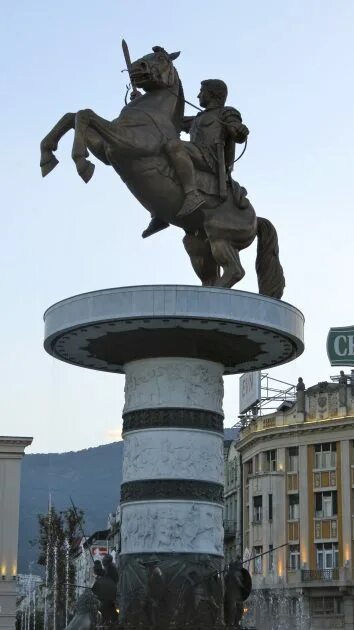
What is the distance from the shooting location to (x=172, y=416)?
18125 millimetres

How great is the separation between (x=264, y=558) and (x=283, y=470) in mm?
6127

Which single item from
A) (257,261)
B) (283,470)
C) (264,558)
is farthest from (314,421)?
(257,261)

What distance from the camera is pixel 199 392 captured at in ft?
60.4

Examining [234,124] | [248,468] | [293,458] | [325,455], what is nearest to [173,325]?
[234,124]

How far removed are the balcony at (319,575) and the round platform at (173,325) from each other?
5408cm

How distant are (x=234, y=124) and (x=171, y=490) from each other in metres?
6.38

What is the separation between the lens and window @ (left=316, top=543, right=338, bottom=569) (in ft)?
237

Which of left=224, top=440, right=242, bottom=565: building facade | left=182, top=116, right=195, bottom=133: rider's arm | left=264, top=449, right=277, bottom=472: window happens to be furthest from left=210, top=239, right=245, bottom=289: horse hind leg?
left=224, top=440, right=242, bottom=565: building facade

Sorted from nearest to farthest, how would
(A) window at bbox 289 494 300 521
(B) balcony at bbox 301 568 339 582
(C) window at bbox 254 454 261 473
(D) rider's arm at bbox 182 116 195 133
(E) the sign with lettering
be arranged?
(D) rider's arm at bbox 182 116 195 133, (B) balcony at bbox 301 568 339 582, (A) window at bbox 289 494 300 521, (C) window at bbox 254 454 261 473, (E) the sign with lettering

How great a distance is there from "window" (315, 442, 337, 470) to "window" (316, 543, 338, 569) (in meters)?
5.10

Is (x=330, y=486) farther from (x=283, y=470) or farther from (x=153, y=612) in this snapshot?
(x=153, y=612)

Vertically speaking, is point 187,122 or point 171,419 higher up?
point 187,122

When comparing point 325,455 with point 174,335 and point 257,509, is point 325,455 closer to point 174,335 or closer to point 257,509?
point 257,509

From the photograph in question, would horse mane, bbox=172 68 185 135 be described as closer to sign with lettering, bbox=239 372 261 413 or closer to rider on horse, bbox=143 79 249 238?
rider on horse, bbox=143 79 249 238
